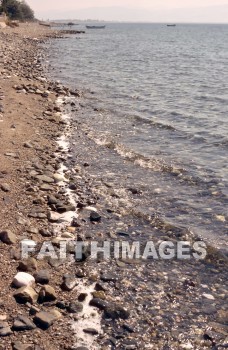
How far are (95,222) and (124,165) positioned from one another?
14.2ft

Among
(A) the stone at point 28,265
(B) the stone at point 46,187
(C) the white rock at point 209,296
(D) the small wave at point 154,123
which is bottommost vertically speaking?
(C) the white rock at point 209,296

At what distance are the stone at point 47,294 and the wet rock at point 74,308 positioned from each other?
0.95 feet

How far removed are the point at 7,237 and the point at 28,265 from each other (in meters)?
0.86

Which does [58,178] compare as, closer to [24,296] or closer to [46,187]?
[46,187]

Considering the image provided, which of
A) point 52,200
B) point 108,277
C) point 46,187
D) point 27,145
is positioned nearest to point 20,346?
point 108,277

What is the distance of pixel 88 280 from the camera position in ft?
21.0

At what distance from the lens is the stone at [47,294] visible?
5.69 meters

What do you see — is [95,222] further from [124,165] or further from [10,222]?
[124,165]

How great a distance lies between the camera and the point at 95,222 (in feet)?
27.6

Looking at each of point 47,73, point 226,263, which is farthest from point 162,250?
point 47,73

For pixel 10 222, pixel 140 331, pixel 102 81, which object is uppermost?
pixel 102 81

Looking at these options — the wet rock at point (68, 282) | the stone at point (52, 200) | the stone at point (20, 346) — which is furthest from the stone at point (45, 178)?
the stone at point (20, 346)

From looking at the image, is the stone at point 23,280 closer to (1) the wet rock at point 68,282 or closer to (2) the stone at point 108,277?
(1) the wet rock at point 68,282

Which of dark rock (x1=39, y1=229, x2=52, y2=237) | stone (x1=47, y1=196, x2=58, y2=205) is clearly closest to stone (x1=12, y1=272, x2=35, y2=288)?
dark rock (x1=39, y1=229, x2=52, y2=237)
